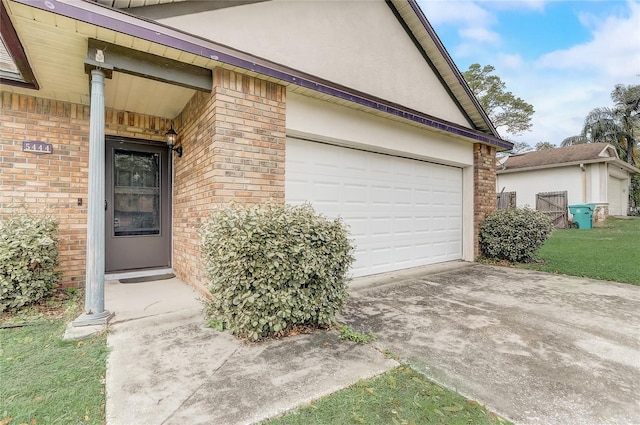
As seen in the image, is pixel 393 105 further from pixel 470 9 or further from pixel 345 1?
pixel 470 9

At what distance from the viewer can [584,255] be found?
7859 millimetres

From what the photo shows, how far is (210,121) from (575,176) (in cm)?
1889

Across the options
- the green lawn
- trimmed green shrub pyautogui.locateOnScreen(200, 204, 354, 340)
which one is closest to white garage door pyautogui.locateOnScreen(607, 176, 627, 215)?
the green lawn

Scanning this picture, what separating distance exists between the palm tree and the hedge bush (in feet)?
102

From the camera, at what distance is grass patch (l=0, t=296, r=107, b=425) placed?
72.6 inches

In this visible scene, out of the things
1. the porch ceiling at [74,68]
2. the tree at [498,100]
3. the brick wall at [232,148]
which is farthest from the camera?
the tree at [498,100]

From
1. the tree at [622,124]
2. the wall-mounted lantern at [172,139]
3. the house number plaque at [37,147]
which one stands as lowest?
the house number plaque at [37,147]

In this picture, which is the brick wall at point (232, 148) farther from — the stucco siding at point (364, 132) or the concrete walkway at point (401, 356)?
the concrete walkway at point (401, 356)

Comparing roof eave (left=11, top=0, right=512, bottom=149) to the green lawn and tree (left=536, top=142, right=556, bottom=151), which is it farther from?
tree (left=536, top=142, right=556, bottom=151)

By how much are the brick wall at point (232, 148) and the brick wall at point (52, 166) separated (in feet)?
5.36

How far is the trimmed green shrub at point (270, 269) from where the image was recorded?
2854 mm

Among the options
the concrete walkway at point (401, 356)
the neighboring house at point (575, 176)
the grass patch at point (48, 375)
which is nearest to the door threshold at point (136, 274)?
the concrete walkway at point (401, 356)

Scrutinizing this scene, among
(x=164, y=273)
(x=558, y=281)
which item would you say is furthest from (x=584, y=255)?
(x=164, y=273)

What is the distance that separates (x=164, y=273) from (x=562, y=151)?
20.9 metres
